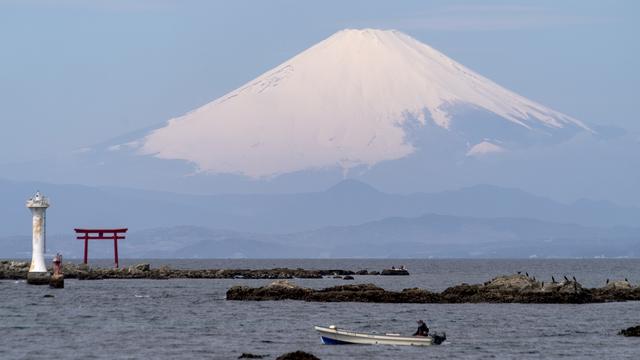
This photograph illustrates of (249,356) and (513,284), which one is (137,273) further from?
(249,356)

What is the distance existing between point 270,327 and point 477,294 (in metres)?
23.5

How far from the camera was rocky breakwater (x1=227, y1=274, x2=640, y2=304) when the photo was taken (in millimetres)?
93438

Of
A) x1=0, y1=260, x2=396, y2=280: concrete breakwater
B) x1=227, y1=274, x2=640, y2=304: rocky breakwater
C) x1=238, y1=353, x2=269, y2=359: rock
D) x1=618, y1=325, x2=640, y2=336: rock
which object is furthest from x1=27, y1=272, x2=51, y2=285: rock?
x1=238, y1=353, x2=269, y2=359: rock

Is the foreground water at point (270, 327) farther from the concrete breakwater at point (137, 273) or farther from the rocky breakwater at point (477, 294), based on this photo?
the concrete breakwater at point (137, 273)

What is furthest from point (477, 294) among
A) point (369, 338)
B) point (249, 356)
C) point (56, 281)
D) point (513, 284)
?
point (249, 356)

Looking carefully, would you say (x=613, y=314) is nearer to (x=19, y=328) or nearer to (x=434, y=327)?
(x=434, y=327)

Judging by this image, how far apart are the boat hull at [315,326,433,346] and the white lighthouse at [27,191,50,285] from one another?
48.7 meters

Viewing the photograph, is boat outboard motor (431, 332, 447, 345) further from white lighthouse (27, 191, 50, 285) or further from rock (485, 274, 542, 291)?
white lighthouse (27, 191, 50, 285)

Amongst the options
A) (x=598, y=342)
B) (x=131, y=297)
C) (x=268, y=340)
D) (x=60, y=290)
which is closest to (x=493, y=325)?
(x=598, y=342)

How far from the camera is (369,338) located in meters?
66.2

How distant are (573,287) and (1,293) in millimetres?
41137

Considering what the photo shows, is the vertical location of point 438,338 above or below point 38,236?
below

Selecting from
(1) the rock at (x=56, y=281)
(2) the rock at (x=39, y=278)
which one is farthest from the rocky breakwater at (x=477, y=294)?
(2) the rock at (x=39, y=278)

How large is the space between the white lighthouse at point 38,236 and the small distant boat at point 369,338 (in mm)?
48751
